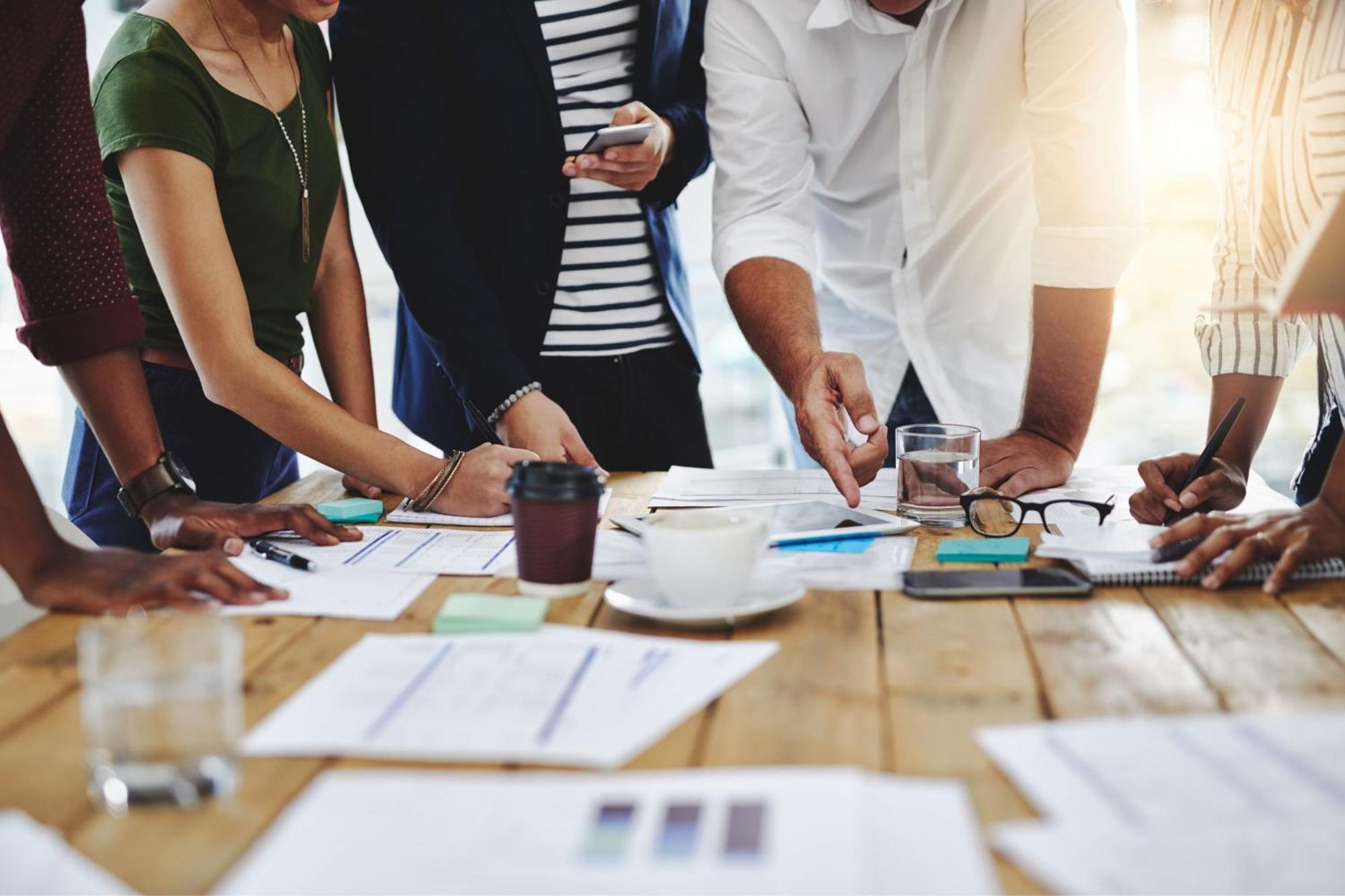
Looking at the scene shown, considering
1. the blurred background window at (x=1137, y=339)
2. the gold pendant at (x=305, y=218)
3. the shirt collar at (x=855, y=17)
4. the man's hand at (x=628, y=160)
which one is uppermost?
the shirt collar at (x=855, y=17)

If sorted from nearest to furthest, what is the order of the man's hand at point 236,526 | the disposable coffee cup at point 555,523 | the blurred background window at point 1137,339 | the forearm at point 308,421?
the disposable coffee cup at point 555,523 → the man's hand at point 236,526 → the forearm at point 308,421 → the blurred background window at point 1137,339

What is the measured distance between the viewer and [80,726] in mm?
812

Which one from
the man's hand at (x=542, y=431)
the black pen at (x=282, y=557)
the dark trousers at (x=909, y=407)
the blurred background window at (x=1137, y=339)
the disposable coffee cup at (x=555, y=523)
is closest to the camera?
the disposable coffee cup at (x=555, y=523)

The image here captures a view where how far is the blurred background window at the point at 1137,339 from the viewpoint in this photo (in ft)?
12.4

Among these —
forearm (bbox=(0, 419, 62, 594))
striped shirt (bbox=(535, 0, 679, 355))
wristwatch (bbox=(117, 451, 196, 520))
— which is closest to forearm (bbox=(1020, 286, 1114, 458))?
striped shirt (bbox=(535, 0, 679, 355))

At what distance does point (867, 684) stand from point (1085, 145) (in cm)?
122

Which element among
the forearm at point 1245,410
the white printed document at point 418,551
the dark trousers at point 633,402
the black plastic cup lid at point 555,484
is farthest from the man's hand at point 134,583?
the forearm at point 1245,410

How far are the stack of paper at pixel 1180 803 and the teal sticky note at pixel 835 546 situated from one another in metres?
0.49

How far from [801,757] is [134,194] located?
122 centimetres

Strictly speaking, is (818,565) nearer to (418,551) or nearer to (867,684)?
(867,684)

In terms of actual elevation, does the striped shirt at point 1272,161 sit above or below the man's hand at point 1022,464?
above

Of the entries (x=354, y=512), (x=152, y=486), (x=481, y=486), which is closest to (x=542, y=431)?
(x=481, y=486)

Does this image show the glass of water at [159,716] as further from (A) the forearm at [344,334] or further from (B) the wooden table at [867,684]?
(A) the forearm at [344,334]

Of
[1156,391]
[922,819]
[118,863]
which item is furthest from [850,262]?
[1156,391]
